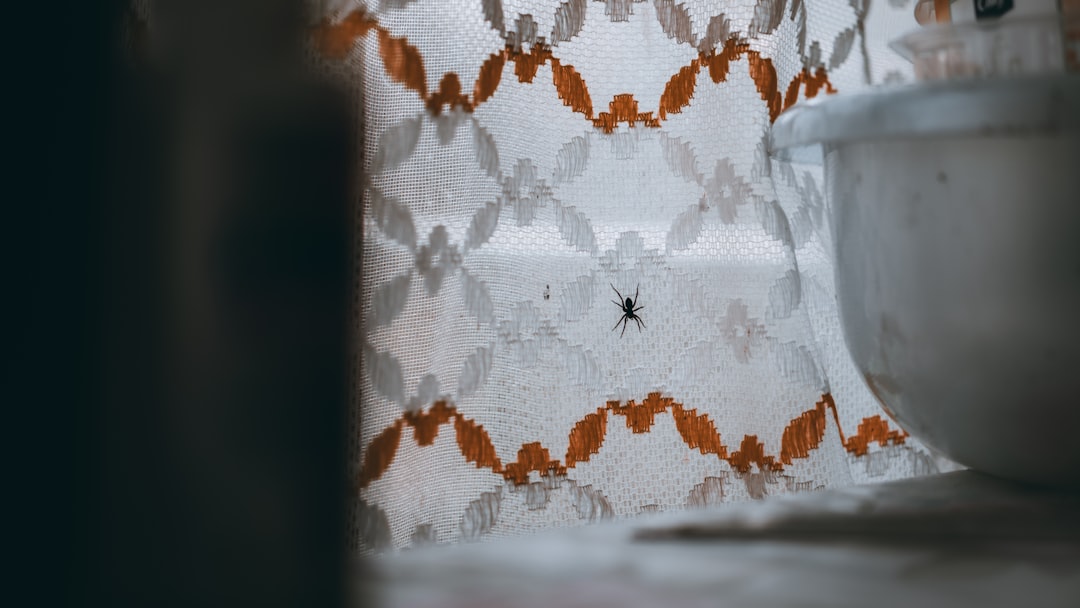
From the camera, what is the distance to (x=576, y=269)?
55 cm

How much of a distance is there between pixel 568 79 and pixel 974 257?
0.93 feet

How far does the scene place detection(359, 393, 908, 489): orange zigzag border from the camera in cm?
51

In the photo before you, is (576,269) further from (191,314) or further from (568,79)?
(191,314)

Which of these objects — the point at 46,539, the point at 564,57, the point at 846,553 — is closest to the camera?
the point at 46,539

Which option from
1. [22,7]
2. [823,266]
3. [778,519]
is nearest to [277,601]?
[22,7]

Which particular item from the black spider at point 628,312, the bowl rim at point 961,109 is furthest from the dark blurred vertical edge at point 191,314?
the black spider at point 628,312

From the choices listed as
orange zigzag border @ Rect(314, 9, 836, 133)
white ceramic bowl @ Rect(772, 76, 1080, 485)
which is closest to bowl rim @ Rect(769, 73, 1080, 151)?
white ceramic bowl @ Rect(772, 76, 1080, 485)

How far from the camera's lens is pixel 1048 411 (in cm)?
35

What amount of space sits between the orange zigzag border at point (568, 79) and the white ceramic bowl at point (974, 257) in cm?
18

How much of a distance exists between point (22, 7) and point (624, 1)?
452 millimetres

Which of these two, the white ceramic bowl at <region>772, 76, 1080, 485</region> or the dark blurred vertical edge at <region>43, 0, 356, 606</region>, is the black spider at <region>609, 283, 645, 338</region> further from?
the dark blurred vertical edge at <region>43, 0, 356, 606</region>

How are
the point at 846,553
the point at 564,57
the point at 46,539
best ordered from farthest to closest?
the point at 564,57 < the point at 846,553 < the point at 46,539

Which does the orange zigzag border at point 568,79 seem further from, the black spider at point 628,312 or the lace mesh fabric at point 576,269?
the black spider at point 628,312

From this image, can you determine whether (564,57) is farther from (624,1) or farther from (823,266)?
(823,266)
